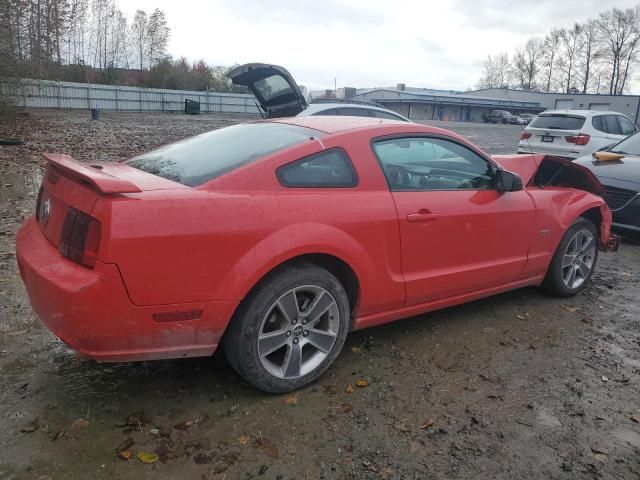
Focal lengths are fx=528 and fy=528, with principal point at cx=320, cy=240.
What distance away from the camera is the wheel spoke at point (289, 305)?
2.84 meters

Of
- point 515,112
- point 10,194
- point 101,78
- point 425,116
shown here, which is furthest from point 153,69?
point 515,112

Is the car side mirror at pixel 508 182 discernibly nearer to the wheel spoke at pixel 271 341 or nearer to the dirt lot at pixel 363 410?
the dirt lot at pixel 363 410

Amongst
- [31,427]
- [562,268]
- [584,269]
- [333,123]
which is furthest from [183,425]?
[584,269]

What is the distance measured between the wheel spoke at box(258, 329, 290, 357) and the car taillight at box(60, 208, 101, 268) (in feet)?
3.08

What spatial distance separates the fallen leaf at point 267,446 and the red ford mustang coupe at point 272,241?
0.36m

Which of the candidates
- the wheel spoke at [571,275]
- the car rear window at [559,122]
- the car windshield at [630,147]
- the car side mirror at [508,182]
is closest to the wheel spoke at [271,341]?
the car side mirror at [508,182]

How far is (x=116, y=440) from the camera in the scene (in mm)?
2496

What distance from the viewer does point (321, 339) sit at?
10.0 feet

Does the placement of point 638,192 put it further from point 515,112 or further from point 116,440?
point 515,112

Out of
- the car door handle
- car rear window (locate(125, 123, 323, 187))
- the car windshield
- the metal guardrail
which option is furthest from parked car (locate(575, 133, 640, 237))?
the metal guardrail

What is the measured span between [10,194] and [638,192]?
8.49 metres

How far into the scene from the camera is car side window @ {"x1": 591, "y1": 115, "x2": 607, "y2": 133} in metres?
11.7

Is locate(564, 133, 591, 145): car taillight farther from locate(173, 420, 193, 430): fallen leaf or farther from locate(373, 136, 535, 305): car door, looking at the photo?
locate(173, 420, 193, 430): fallen leaf

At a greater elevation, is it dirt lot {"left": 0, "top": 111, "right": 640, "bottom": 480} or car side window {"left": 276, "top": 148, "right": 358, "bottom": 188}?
car side window {"left": 276, "top": 148, "right": 358, "bottom": 188}
